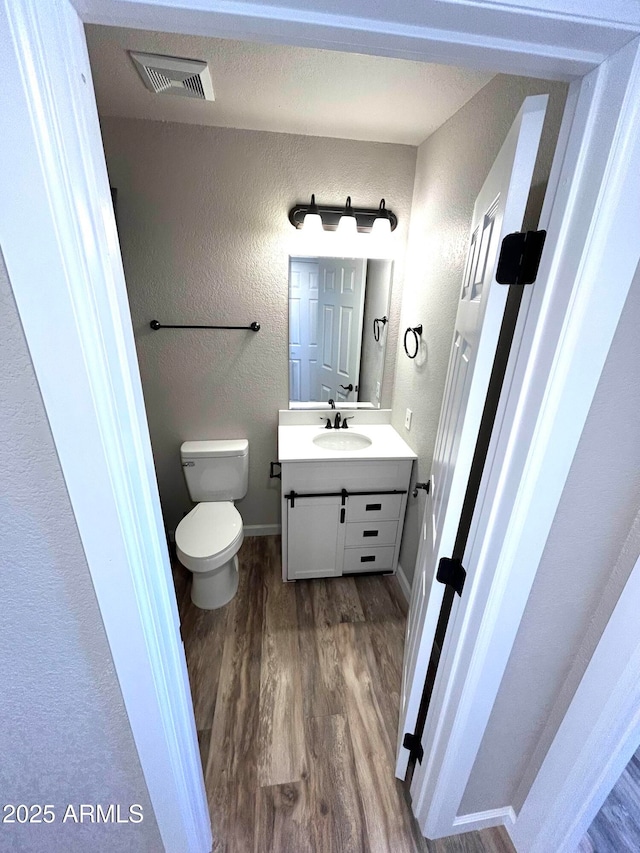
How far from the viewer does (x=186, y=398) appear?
215 centimetres

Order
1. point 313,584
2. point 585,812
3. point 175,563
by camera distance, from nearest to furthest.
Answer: point 585,812 → point 313,584 → point 175,563

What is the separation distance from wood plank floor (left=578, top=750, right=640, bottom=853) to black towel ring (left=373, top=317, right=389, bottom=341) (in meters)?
2.20

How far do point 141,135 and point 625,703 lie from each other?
8.96 ft

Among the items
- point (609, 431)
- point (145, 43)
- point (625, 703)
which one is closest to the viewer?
point (609, 431)

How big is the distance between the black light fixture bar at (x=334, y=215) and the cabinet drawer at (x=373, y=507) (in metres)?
1.49

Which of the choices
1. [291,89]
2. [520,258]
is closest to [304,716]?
[520,258]

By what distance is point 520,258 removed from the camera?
2.14 feet

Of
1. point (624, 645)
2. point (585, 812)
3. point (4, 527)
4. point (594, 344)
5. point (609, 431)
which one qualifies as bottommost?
point (585, 812)

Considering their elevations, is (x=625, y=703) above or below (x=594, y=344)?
below

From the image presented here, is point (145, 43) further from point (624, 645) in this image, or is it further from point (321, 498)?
point (624, 645)

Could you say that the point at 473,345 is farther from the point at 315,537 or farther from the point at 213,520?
the point at 213,520

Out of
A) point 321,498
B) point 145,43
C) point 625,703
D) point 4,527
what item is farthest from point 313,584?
point 145,43

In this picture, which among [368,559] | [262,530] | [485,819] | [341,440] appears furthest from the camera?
[262,530]

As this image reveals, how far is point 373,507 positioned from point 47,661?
5.02 ft
